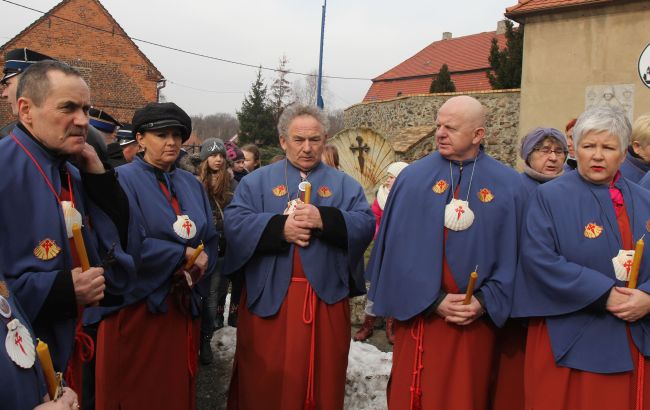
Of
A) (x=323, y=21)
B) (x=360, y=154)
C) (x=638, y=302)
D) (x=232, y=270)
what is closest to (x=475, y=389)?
(x=638, y=302)

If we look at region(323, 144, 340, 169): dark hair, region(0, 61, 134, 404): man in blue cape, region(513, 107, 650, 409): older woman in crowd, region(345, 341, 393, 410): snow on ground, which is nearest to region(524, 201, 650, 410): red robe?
region(513, 107, 650, 409): older woman in crowd

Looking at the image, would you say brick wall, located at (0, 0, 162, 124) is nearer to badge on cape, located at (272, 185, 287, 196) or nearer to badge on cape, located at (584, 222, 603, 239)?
badge on cape, located at (272, 185, 287, 196)

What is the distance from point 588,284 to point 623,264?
232mm

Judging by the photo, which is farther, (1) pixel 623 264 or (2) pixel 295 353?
(2) pixel 295 353

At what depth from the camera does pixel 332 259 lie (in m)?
3.68

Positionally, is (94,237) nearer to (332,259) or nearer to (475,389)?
(332,259)

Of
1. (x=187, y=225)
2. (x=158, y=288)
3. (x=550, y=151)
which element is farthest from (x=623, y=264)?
(x=158, y=288)

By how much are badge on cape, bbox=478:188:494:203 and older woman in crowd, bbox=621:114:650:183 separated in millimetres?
1529

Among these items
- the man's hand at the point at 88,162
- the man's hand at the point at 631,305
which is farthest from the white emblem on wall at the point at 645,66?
the man's hand at the point at 88,162

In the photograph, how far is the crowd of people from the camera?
2.42m

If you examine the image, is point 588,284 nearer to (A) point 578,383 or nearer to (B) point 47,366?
(A) point 578,383

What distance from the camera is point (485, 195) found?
330 centimetres

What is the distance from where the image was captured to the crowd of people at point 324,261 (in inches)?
95.3

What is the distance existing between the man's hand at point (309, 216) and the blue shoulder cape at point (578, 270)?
122cm
